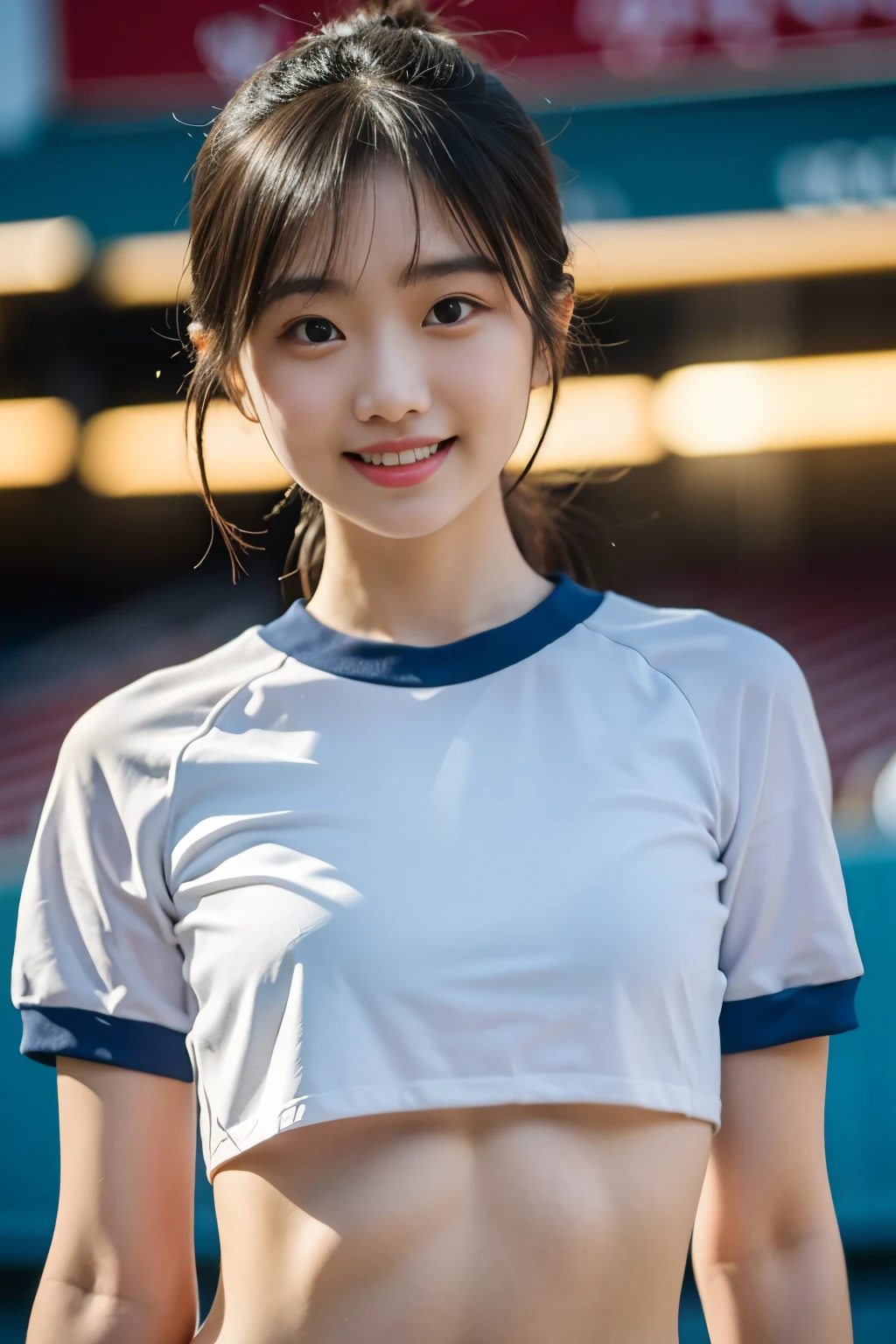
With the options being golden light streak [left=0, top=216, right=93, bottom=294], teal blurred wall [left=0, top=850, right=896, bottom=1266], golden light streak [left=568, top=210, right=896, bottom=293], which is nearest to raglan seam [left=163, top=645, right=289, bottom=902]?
teal blurred wall [left=0, top=850, right=896, bottom=1266]

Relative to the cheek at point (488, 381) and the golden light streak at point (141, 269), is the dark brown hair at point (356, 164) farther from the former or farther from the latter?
the golden light streak at point (141, 269)

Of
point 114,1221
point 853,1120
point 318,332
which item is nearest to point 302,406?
point 318,332

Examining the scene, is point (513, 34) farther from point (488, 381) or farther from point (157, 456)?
point (488, 381)

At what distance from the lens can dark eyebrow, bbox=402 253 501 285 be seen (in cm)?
78

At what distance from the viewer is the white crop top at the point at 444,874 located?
772 millimetres

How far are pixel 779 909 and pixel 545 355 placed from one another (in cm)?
38

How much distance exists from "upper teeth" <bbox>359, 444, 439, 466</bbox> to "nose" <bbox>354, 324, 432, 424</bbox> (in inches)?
0.8

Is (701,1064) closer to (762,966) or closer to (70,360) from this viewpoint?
(762,966)

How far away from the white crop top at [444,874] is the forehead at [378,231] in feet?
0.79

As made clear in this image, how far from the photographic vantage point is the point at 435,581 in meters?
0.92

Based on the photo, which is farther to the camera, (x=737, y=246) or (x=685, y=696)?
(x=737, y=246)

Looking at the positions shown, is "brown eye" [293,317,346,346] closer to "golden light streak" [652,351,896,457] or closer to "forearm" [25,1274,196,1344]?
"forearm" [25,1274,196,1344]

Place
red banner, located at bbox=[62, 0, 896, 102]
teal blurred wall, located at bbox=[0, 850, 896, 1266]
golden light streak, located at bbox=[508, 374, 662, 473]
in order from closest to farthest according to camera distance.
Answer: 1. teal blurred wall, located at bbox=[0, 850, 896, 1266]
2. red banner, located at bbox=[62, 0, 896, 102]
3. golden light streak, located at bbox=[508, 374, 662, 473]

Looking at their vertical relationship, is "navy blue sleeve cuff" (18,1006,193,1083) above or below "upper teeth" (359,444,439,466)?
below
